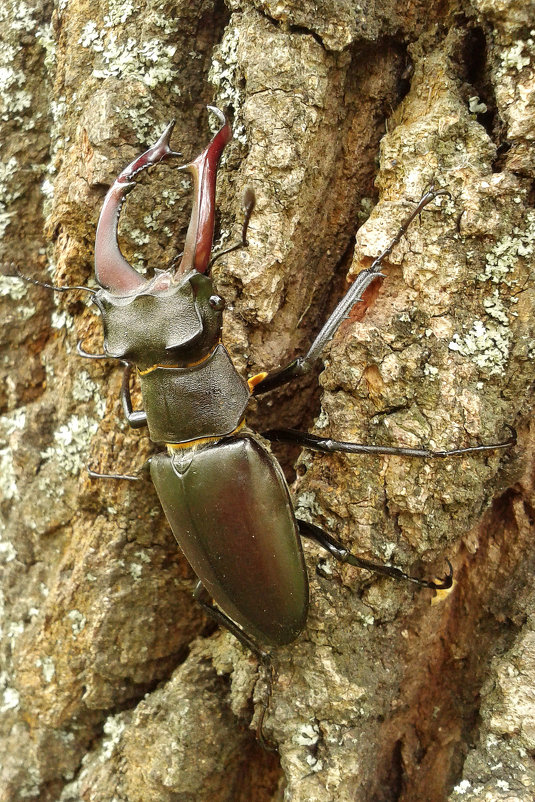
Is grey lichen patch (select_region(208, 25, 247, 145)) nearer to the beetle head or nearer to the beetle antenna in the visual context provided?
the beetle head

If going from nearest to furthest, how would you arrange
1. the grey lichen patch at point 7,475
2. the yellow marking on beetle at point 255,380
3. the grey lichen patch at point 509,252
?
the grey lichen patch at point 509,252
the yellow marking on beetle at point 255,380
the grey lichen patch at point 7,475

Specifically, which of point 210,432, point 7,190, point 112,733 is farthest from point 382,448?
point 7,190

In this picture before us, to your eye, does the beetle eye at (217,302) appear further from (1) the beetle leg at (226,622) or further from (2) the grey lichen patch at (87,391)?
(1) the beetle leg at (226,622)

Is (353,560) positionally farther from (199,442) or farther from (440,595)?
(199,442)

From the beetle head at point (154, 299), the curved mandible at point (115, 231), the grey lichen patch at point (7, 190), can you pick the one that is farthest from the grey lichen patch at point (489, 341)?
the grey lichen patch at point (7, 190)

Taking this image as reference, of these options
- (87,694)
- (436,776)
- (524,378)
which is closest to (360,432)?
(524,378)

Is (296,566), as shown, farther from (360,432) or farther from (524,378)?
(524,378)
